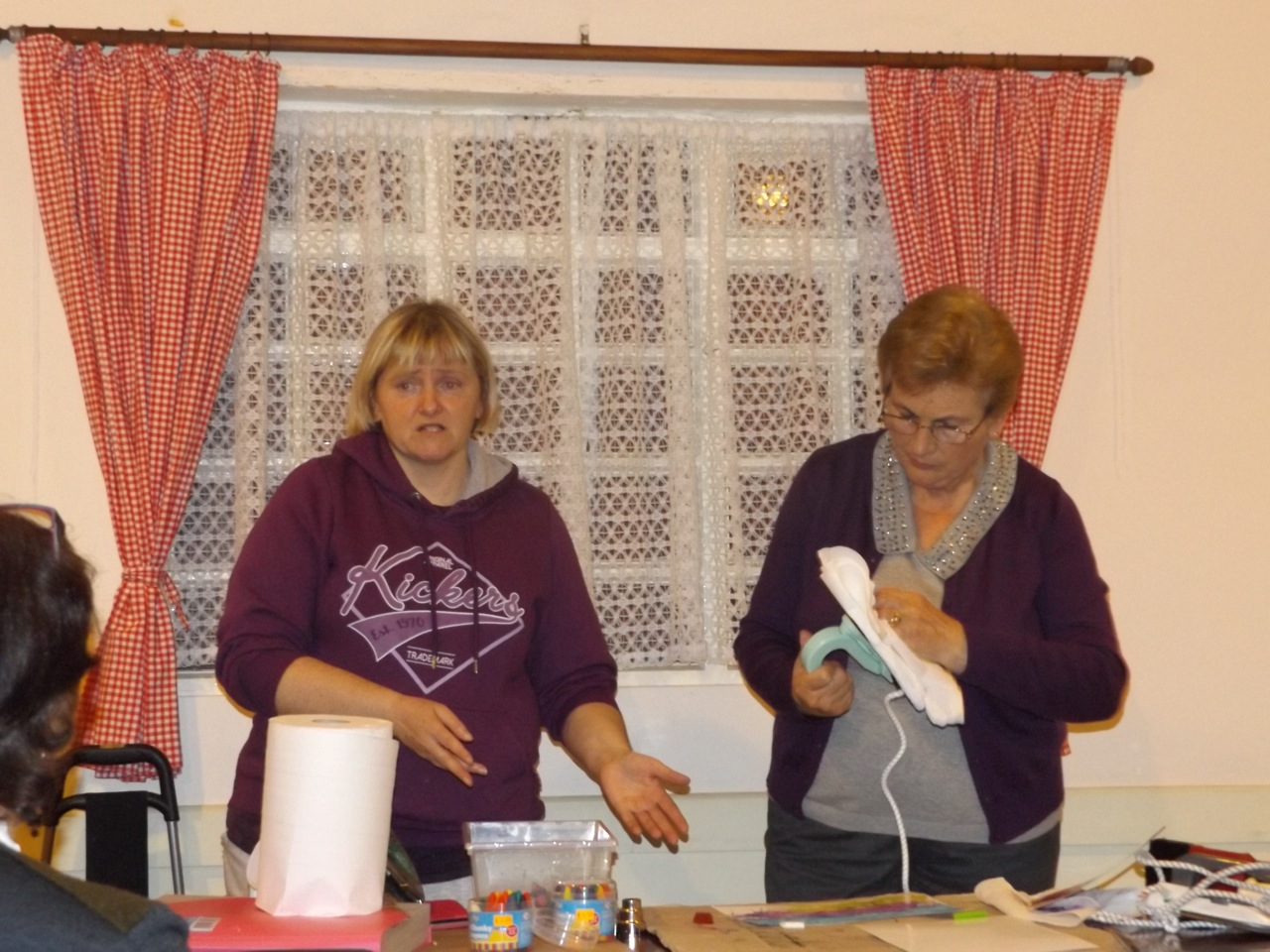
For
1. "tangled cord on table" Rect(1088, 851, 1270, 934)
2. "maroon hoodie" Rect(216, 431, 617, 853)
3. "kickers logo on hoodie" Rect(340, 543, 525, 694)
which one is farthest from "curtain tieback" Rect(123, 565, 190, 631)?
"tangled cord on table" Rect(1088, 851, 1270, 934)

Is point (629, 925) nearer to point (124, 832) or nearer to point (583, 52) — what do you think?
point (124, 832)

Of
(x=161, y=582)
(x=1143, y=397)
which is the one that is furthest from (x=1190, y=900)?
(x=161, y=582)

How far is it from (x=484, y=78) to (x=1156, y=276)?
5.20 ft

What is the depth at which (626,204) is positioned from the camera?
309cm

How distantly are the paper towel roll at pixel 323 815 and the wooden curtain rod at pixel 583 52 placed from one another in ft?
6.00

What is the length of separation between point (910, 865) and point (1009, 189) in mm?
1624

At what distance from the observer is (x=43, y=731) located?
1134 mm

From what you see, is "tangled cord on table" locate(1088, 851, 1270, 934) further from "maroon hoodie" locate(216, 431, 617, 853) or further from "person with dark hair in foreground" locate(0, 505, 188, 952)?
"person with dark hair in foreground" locate(0, 505, 188, 952)

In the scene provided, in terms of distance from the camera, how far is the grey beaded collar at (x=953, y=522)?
220cm

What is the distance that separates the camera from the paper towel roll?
1.51 metres

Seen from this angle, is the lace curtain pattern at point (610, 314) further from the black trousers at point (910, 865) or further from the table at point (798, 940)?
the table at point (798, 940)

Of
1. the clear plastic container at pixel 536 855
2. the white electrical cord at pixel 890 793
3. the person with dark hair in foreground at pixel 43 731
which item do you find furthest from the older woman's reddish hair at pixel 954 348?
the person with dark hair in foreground at pixel 43 731

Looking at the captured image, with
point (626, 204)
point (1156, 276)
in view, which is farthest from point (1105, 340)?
point (626, 204)

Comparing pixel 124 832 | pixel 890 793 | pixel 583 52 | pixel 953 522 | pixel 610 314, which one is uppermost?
pixel 583 52
